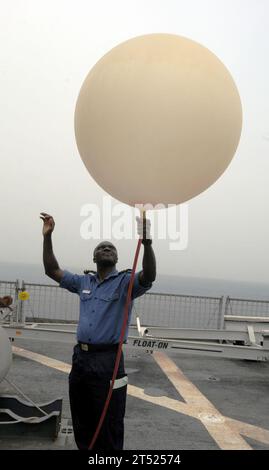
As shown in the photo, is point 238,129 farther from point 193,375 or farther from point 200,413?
point 193,375

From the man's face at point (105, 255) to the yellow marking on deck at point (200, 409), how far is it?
2160 mm

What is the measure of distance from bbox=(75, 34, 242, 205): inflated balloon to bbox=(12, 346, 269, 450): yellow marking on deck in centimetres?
279

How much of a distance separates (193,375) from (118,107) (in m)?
5.03

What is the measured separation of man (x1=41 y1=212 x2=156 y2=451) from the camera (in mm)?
2830

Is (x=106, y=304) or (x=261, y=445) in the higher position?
(x=106, y=304)

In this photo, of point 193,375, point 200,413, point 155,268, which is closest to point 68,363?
point 193,375

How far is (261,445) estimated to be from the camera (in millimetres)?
3848

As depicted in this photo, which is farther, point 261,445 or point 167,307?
point 167,307

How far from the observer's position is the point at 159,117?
84.6 inches

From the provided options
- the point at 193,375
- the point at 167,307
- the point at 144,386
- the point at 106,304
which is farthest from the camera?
the point at 167,307

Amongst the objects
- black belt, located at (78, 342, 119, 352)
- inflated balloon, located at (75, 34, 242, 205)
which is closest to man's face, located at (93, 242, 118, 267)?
black belt, located at (78, 342, 119, 352)

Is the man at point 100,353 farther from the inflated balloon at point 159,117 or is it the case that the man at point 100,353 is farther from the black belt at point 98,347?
the inflated balloon at point 159,117

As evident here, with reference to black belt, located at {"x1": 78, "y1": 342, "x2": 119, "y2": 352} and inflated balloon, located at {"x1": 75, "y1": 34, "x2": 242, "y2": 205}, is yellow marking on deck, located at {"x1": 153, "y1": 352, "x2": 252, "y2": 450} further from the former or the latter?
inflated balloon, located at {"x1": 75, "y1": 34, "x2": 242, "y2": 205}

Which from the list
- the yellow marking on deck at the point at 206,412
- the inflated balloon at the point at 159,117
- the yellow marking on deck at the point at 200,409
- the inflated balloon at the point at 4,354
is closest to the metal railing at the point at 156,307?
the yellow marking on deck at the point at 200,409
